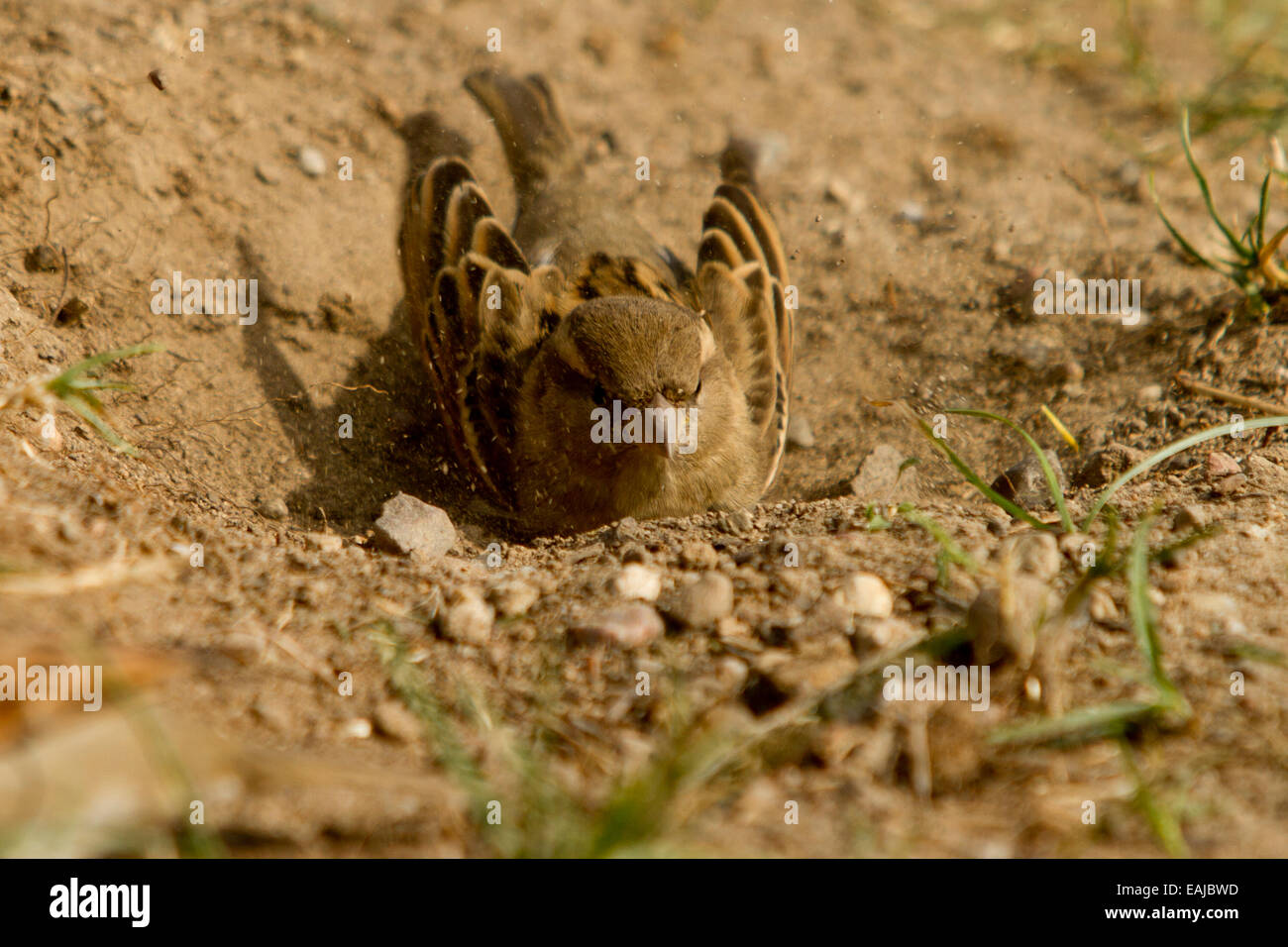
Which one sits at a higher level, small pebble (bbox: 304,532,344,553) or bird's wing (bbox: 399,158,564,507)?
bird's wing (bbox: 399,158,564,507)

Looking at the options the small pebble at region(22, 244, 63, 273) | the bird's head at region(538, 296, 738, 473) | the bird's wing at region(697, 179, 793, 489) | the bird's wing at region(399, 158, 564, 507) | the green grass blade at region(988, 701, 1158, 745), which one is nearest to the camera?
the green grass blade at region(988, 701, 1158, 745)

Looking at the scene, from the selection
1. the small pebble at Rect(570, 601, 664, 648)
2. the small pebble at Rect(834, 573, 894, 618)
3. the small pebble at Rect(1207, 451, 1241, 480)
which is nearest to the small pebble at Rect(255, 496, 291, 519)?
the small pebble at Rect(570, 601, 664, 648)

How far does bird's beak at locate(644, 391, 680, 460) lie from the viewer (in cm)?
402

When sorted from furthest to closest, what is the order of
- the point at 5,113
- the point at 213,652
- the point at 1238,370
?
the point at 5,113, the point at 1238,370, the point at 213,652

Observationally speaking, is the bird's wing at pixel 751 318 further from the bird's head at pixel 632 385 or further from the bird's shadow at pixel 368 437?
the bird's shadow at pixel 368 437

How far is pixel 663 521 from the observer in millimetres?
3855

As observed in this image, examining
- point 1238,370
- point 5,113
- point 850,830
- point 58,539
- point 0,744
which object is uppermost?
point 5,113

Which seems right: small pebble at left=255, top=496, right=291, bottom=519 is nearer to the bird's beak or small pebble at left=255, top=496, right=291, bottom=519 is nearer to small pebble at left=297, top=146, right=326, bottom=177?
the bird's beak

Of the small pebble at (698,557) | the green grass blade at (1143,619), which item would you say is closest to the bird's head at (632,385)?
the small pebble at (698,557)

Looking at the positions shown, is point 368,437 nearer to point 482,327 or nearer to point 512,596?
point 482,327

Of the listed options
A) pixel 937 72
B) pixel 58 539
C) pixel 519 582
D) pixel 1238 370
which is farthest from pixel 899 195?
pixel 58 539

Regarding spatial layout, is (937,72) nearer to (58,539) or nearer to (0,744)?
(58,539)

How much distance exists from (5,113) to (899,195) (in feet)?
14.6
